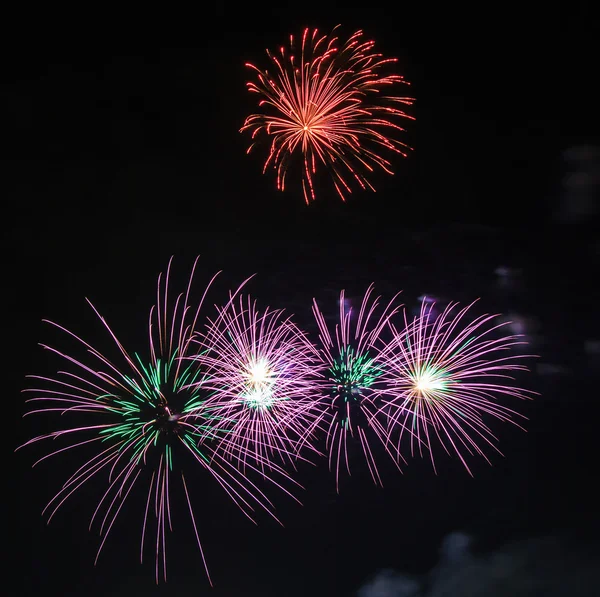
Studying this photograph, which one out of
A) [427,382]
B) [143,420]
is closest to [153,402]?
[143,420]

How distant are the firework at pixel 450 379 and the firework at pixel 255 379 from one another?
3.18ft

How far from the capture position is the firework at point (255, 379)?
4.56 m

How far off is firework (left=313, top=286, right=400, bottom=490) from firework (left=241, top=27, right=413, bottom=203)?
1448 millimetres

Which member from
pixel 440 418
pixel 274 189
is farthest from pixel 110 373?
pixel 440 418

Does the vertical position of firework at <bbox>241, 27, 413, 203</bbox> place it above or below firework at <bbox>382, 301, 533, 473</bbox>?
above

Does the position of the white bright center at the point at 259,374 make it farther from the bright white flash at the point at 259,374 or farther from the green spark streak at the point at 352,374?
the green spark streak at the point at 352,374

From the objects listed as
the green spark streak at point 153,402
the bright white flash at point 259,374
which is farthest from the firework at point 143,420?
the bright white flash at point 259,374

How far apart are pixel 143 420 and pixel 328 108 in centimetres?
374

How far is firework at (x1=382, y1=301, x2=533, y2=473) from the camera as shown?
15.8ft

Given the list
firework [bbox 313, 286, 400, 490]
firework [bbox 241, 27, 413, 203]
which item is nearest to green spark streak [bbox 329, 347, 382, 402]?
firework [bbox 313, 286, 400, 490]

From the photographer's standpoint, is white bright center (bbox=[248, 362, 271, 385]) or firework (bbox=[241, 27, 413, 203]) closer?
firework (bbox=[241, 27, 413, 203])

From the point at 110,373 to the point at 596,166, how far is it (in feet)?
21.3

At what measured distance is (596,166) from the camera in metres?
5.61

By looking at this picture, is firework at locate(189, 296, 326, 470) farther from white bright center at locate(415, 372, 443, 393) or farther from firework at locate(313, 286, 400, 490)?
white bright center at locate(415, 372, 443, 393)
